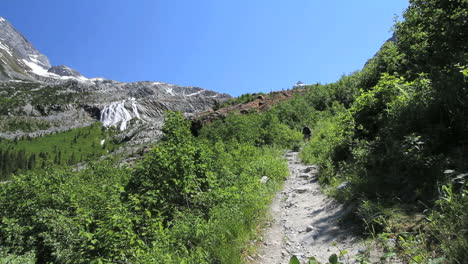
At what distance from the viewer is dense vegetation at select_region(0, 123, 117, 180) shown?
137 meters

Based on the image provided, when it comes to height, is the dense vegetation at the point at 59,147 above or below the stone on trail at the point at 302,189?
below

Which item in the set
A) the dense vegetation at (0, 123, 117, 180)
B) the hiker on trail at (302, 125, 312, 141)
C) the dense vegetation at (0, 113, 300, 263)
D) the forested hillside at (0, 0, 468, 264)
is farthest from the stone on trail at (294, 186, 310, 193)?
the dense vegetation at (0, 123, 117, 180)

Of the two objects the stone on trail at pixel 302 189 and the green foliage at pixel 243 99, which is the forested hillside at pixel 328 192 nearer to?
the stone on trail at pixel 302 189

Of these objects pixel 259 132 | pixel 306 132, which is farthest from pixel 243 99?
pixel 306 132

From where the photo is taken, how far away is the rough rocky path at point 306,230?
543 cm

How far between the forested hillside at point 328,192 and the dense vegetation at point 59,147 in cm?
14000

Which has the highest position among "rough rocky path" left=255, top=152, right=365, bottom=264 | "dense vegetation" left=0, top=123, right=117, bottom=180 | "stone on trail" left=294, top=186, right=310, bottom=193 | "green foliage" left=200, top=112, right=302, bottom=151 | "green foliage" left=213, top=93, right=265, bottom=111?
"green foliage" left=213, top=93, right=265, bottom=111

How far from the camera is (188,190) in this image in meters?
7.89

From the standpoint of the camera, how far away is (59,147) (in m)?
164

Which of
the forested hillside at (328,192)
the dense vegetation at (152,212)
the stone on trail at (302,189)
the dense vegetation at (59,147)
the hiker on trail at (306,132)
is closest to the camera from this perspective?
the forested hillside at (328,192)

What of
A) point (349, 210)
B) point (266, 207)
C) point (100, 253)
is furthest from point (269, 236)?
point (100, 253)

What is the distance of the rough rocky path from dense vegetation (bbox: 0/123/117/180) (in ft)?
472

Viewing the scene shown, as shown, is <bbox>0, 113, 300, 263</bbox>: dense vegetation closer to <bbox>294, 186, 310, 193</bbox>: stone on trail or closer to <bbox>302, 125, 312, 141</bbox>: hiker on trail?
<bbox>294, 186, 310, 193</bbox>: stone on trail

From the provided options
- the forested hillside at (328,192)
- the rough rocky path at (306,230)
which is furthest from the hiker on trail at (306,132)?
the rough rocky path at (306,230)
